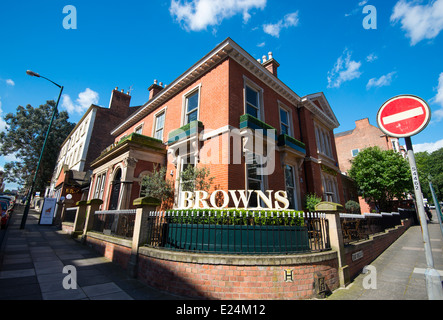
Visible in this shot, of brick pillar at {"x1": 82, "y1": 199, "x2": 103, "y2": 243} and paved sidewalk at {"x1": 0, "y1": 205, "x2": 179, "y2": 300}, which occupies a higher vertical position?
brick pillar at {"x1": 82, "y1": 199, "x2": 103, "y2": 243}

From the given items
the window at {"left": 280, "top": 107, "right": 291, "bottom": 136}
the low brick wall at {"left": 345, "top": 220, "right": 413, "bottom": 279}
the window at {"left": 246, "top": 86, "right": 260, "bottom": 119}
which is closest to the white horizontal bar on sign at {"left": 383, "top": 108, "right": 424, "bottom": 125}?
the low brick wall at {"left": 345, "top": 220, "right": 413, "bottom": 279}

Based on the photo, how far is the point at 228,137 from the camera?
8.96 meters

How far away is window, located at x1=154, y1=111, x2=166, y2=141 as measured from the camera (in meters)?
14.3

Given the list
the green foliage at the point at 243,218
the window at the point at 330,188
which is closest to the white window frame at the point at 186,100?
the green foliage at the point at 243,218

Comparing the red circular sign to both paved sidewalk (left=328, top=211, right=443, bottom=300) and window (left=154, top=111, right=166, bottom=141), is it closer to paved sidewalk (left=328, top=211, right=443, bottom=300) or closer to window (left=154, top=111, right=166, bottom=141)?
paved sidewalk (left=328, top=211, right=443, bottom=300)

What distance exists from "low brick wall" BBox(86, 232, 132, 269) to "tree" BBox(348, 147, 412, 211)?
23.4 m

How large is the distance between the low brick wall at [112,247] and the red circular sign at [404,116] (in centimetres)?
727

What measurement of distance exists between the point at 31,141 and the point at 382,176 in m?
54.3

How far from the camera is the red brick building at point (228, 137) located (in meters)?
9.37

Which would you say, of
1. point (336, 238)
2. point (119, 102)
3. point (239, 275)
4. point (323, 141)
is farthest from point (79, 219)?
point (119, 102)

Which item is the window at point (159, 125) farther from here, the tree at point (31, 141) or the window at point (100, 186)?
the tree at point (31, 141)

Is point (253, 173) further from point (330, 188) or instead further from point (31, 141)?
point (31, 141)
